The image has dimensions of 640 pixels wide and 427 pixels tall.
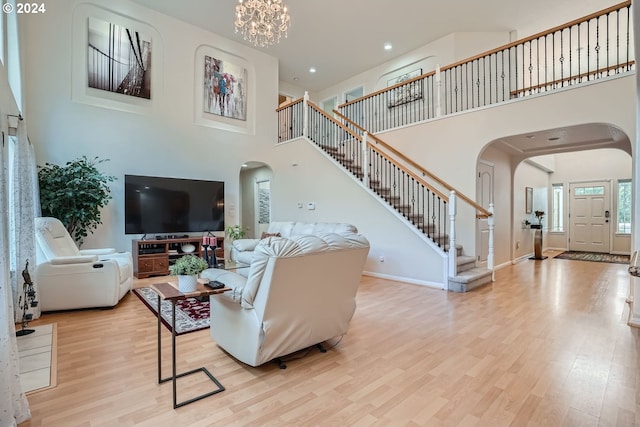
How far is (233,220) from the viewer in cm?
768

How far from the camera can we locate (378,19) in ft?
22.8

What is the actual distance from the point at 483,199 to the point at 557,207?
5.96 meters

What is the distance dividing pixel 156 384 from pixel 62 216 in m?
4.11

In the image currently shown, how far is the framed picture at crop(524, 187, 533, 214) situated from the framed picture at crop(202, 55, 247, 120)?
7.93 metres

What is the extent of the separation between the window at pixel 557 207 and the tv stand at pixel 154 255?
11.0 m

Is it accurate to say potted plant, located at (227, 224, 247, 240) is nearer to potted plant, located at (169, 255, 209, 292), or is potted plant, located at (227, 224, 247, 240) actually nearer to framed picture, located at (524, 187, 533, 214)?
potted plant, located at (169, 255, 209, 292)

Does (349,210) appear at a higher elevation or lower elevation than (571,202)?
lower

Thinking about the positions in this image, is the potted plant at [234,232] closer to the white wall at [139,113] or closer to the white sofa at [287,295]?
the white wall at [139,113]

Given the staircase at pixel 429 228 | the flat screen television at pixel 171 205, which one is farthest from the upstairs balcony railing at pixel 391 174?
the flat screen television at pixel 171 205

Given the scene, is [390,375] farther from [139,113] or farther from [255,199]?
[255,199]

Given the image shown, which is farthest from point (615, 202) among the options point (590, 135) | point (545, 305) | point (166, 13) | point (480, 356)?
point (166, 13)

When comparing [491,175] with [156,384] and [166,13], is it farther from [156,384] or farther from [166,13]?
[166,13]

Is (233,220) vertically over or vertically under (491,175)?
under

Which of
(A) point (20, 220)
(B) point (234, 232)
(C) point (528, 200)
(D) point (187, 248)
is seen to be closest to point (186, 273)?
(A) point (20, 220)
